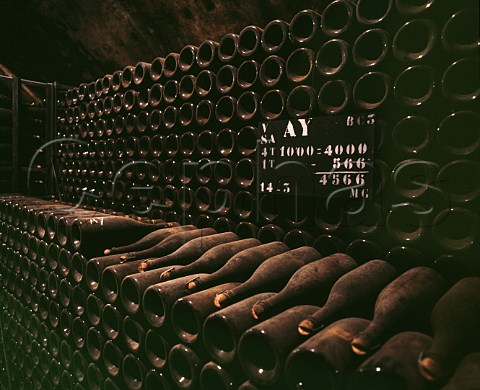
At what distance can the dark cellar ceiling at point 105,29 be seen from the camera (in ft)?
8.66

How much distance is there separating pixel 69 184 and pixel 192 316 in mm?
2331

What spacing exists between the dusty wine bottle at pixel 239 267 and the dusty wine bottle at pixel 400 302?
1.72 feet

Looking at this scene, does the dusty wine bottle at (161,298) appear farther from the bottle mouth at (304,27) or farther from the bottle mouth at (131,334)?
the bottle mouth at (304,27)

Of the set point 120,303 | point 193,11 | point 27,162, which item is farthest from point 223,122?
point 27,162

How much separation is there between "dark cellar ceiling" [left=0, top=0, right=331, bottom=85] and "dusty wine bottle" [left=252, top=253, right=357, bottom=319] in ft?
5.39

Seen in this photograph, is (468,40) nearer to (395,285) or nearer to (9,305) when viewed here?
(395,285)

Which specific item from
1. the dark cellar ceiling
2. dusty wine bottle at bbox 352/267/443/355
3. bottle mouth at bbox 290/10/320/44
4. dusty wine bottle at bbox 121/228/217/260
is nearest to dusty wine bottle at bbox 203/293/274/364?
dusty wine bottle at bbox 352/267/443/355

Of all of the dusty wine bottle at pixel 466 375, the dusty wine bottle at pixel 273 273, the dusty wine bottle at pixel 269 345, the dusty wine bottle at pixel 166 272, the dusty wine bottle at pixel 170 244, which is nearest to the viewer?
the dusty wine bottle at pixel 466 375

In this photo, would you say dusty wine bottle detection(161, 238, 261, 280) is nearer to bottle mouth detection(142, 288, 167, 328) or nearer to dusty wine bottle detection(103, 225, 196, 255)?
bottle mouth detection(142, 288, 167, 328)

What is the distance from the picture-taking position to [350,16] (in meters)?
1.41

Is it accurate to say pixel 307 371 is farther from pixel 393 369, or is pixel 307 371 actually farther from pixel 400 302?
pixel 400 302

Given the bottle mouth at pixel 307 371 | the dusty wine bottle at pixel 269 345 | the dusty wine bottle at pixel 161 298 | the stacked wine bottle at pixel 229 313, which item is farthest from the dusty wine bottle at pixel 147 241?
the bottle mouth at pixel 307 371

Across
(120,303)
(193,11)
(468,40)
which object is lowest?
(120,303)

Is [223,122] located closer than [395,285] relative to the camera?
No
